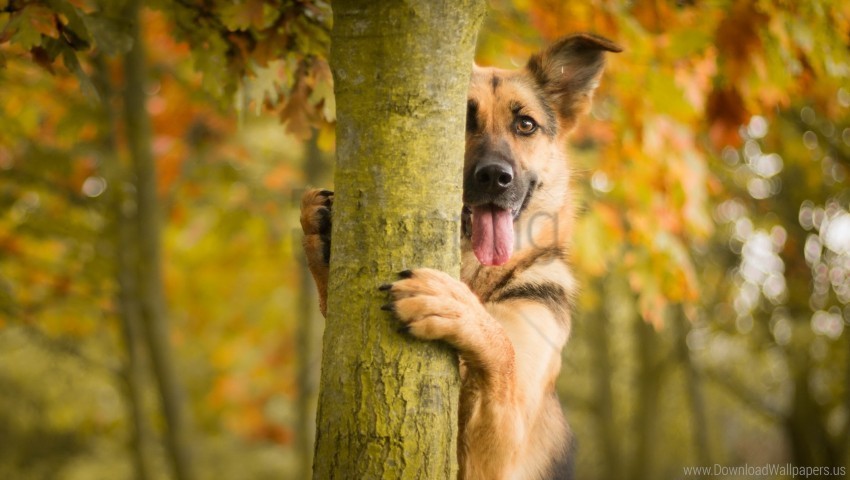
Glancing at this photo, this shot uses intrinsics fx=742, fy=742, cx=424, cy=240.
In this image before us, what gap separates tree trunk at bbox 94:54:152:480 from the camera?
6.26 m

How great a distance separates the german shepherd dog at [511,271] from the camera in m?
2.21

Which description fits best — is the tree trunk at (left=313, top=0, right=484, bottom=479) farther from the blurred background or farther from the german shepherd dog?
the blurred background

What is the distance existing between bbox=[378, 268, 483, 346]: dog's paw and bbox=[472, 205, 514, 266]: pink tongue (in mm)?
1024

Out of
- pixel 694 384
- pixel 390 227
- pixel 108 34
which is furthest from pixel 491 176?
pixel 694 384

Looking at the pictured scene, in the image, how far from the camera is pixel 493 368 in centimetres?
237

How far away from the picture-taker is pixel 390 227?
1.98m

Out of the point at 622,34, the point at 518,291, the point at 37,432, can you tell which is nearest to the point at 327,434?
the point at 518,291

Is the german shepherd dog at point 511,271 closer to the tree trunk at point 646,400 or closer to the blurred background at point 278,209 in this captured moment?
the blurred background at point 278,209

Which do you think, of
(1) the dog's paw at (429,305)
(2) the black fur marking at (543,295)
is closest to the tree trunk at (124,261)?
(2) the black fur marking at (543,295)

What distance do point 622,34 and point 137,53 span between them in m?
4.23

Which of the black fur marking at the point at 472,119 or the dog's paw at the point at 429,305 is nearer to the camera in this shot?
the dog's paw at the point at 429,305

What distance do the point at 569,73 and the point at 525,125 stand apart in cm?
38

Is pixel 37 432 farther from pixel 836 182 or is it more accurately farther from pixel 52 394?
pixel 836 182

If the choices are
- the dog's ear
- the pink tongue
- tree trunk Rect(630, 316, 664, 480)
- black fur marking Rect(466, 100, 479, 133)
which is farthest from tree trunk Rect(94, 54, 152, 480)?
tree trunk Rect(630, 316, 664, 480)
